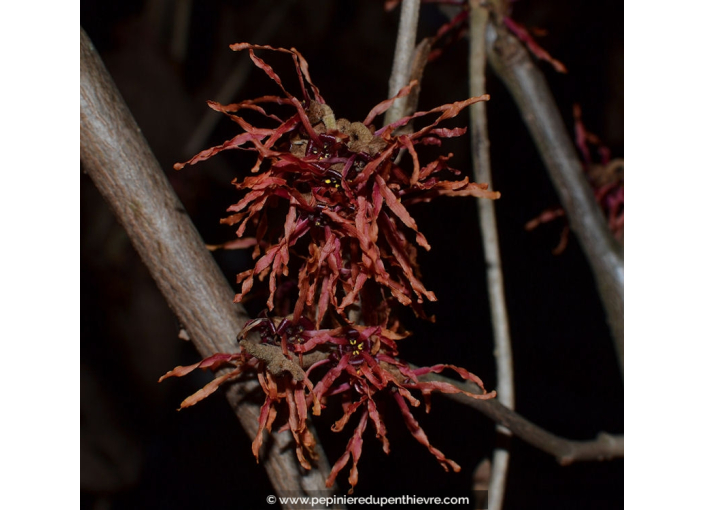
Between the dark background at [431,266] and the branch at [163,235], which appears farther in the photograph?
the dark background at [431,266]

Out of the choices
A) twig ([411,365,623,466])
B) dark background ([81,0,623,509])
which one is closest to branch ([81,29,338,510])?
twig ([411,365,623,466])

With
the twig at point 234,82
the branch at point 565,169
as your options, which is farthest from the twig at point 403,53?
the twig at point 234,82

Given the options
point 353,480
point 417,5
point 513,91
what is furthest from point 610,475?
point 417,5

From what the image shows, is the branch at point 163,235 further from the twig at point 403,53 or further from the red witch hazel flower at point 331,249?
the twig at point 403,53

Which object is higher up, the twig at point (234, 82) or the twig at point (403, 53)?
the twig at point (234, 82)

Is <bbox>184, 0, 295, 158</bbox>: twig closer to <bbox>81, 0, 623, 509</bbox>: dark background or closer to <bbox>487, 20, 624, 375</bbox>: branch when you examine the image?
<bbox>81, 0, 623, 509</bbox>: dark background

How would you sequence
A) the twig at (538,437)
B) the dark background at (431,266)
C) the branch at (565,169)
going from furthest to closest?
1. the dark background at (431,266)
2. the branch at (565,169)
3. the twig at (538,437)

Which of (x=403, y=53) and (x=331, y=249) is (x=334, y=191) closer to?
(x=331, y=249)
